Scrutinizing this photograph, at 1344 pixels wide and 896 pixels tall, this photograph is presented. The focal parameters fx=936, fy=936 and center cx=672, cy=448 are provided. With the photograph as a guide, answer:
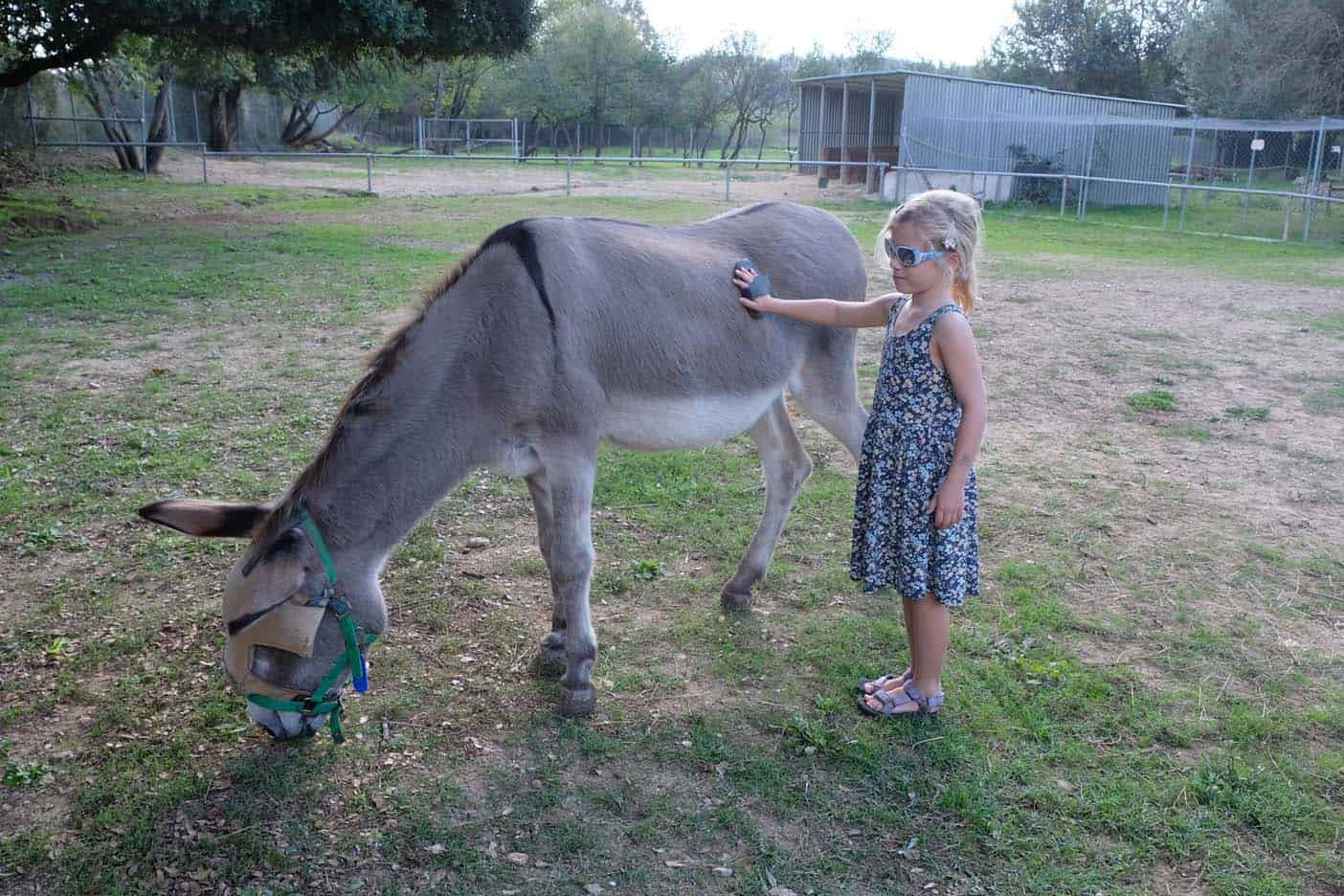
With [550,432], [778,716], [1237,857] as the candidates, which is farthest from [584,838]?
[1237,857]

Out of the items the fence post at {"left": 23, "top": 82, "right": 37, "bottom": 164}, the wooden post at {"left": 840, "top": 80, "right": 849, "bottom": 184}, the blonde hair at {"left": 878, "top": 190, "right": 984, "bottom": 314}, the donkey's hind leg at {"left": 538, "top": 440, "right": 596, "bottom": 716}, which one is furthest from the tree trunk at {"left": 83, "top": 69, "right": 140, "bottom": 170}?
the blonde hair at {"left": 878, "top": 190, "right": 984, "bottom": 314}

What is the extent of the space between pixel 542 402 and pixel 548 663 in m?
1.21

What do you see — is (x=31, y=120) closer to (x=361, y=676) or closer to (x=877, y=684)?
(x=361, y=676)

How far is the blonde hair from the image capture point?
321cm

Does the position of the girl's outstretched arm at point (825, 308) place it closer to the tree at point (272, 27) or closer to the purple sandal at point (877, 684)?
the purple sandal at point (877, 684)

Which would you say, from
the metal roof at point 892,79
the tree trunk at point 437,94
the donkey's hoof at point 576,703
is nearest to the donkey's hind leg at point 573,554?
the donkey's hoof at point 576,703

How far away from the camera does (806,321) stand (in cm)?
411

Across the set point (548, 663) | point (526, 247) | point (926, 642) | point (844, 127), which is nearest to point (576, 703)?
point (548, 663)

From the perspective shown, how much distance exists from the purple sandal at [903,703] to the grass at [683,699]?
55 mm

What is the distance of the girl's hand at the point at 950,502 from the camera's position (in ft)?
10.7

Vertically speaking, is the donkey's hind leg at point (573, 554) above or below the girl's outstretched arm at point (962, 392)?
below

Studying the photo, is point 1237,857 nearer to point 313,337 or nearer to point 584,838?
point 584,838

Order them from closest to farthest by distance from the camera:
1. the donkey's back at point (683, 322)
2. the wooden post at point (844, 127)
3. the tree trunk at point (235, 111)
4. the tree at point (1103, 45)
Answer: the donkey's back at point (683, 322) < the wooden post at point (844, 127) < the tree trunk at point (235, 111) < the tree at point (1103, 45)

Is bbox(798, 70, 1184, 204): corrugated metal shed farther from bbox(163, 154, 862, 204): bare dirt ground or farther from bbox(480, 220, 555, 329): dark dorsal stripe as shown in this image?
bbox(480, 220, 555, 329): dark dorsal stripe
